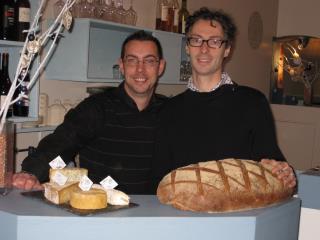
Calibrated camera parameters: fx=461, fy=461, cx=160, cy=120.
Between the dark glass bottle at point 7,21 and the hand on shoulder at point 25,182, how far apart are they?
2.90 ft

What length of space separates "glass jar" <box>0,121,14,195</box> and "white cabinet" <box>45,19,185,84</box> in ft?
3.90

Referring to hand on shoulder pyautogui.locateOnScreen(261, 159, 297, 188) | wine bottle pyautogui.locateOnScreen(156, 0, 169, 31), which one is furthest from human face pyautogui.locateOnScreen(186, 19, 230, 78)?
wine bottle pyautogui.locateOnScreen(156, 0, 169, 31)

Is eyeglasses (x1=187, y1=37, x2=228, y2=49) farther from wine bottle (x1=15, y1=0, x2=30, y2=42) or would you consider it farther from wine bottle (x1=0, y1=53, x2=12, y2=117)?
wine bottle (x1=0, y1=53, x2=12, y2=117)

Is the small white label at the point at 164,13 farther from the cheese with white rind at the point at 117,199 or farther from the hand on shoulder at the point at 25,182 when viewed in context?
the cheese with white rind at the point at 117,199

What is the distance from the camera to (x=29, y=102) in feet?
7.14

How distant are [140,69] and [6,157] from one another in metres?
0.98

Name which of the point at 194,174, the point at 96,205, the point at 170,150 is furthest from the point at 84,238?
the point at 170,150

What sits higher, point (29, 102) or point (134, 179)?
point (29, 102)

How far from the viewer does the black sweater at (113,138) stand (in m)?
1.96

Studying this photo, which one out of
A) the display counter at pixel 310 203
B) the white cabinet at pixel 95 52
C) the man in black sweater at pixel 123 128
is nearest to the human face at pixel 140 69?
the man in black sweater at pixel 123 128

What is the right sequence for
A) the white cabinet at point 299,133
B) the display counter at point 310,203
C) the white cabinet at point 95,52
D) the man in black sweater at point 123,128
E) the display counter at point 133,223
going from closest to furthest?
the display counter at point 133,223 < the display counter at point 310,203 < the man in black sweater at point 123,128 < the white cabinet at point 95,52 < the white cabinet at point 299,133

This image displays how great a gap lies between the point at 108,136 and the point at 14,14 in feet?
2.23

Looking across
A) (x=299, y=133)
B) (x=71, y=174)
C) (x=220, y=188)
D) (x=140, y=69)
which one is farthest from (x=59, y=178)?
(x=299, y=133)

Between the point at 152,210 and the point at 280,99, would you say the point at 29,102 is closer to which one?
the point at 152,210
